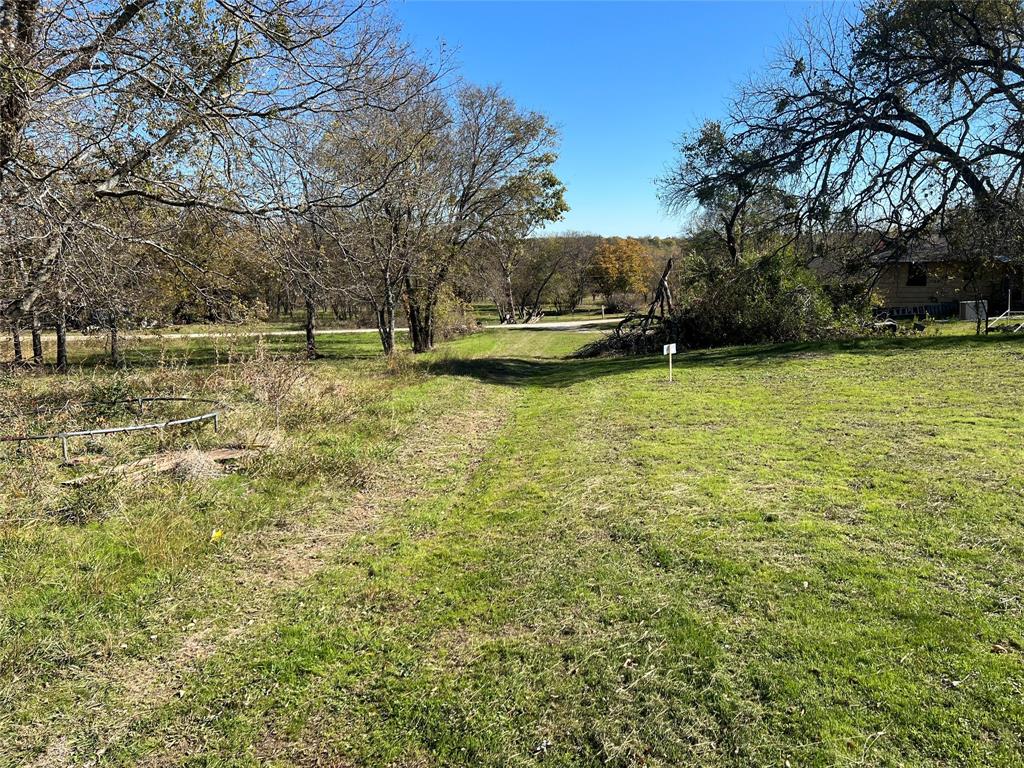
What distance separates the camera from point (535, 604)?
3.77 metres

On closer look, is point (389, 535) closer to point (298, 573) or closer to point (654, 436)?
point (298, 573)

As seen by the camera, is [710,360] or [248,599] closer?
[248,599]

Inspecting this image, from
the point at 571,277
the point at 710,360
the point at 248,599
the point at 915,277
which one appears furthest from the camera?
the point at 571,277

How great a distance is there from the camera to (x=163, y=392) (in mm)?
9789

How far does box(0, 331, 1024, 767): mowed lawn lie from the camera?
265 cm

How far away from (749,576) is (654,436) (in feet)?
13.1

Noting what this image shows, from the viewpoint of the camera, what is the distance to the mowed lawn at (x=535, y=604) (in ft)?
8.68

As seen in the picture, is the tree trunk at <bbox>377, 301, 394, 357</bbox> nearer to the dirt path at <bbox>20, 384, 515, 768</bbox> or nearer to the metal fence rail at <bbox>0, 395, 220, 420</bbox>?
the metal fence rail at <bbox>0, 395, 220, 420</bbox>

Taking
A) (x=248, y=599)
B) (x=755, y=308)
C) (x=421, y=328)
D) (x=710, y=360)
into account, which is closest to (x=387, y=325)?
(x=421, y=328)

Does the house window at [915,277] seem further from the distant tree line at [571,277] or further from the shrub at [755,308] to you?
the distant tree line at [571,277]

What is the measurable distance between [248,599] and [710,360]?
44.6ft

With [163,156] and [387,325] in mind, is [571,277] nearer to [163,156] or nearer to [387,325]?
[387,325]

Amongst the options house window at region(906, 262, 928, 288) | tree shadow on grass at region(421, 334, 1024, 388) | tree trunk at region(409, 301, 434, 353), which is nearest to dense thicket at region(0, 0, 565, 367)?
tree shadow on grass at region(421, 334, 1024, 388)

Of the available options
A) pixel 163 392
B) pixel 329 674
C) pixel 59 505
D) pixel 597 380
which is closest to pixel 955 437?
pixel 329 674
